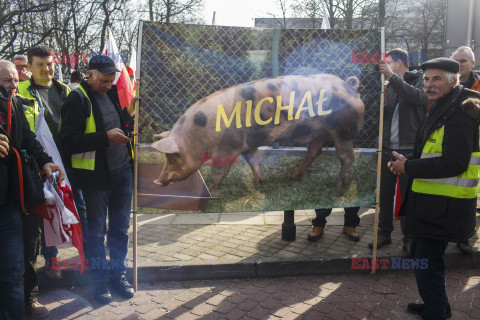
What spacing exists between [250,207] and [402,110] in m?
2.05

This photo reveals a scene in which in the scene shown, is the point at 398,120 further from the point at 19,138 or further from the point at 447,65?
the point at 19,138

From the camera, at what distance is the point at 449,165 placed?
290 centimetres

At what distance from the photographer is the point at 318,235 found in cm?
498

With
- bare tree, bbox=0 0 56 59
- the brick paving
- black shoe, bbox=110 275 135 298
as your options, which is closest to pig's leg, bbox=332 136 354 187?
the brick paving

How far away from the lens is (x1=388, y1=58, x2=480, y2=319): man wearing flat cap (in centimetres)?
291

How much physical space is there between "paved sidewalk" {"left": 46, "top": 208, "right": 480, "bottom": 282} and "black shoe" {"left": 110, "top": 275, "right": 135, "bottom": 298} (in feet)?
1.01

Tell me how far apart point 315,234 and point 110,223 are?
243 cm

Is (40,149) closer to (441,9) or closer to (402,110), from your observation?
(402,110)

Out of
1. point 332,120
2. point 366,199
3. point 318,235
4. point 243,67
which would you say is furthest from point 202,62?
point 318,235

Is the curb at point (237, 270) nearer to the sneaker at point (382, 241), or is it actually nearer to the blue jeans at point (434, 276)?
the sneaker at point (382, 241)

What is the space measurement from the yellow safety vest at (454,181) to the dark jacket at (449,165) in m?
0.04

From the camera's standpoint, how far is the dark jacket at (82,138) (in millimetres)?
3447

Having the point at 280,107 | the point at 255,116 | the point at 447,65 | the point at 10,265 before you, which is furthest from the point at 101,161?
the point at 447,65

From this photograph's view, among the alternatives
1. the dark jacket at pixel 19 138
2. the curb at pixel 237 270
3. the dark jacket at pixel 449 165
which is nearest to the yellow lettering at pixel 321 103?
the dark jacket at pixel 449 165
